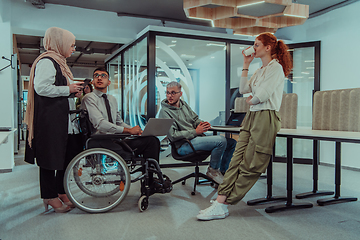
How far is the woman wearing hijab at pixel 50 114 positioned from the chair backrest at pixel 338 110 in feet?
7.99

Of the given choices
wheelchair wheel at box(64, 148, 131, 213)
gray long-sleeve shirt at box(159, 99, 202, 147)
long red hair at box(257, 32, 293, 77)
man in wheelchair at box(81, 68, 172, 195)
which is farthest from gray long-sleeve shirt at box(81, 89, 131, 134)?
long red hair at box(257, 32, 293, 77)

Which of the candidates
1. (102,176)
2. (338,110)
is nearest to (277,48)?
(338,110)

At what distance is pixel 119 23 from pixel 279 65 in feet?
14.5

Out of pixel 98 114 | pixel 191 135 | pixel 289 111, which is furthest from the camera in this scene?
pixel 289 111

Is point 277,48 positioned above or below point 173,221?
above

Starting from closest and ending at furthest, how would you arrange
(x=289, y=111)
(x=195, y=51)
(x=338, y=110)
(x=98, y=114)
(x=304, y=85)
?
(x=98, y=114) → (x=338, y=110) → (x=289, y=111) → (x=195, y=51) → (x=304, y=85)

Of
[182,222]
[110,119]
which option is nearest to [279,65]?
[182,222]

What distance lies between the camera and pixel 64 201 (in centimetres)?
272

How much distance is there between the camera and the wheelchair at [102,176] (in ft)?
7.99

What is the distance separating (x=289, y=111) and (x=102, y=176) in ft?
7.28

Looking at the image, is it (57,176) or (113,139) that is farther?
(57,176)

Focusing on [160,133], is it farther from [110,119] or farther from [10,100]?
[10,100]

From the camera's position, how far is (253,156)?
2.37 metres

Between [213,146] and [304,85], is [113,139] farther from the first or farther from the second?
[304,85]
